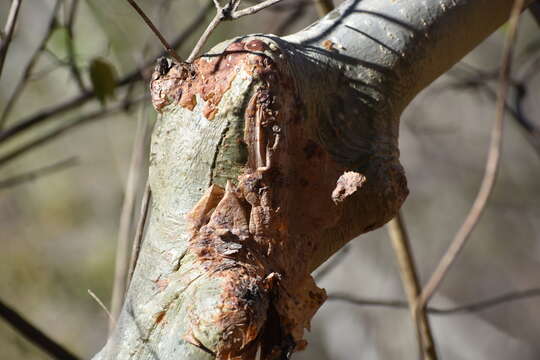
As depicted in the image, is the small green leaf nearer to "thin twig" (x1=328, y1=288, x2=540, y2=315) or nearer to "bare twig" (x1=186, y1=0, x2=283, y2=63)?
"thin twig" (x1=328, y1=288, x2=540, y2=315)

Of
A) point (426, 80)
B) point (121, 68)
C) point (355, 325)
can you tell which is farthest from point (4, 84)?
point (426, 80)

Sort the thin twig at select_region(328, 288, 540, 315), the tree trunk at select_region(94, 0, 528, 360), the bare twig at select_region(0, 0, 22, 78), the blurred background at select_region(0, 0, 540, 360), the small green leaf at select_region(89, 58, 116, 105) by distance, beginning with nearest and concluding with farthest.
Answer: the tree trunk at select_region(94, 0, 528, 360) < the bare twig at select_region(0, 0, 22, 78) < the thin twig at select_region(328, 288, 540, 315) < the small green leaf at select_region(89, 58, 116, 105) < the blurred background at select_region(0, 0, 540, 360)

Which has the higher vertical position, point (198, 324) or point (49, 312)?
point (198, 324)

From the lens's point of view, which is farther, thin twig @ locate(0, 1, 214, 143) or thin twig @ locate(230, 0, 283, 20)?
thin twig @ locate(0, 1, 214, 143)

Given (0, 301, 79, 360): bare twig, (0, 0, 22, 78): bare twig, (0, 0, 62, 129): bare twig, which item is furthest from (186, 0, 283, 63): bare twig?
(0, 0, 62, 129): bare twig

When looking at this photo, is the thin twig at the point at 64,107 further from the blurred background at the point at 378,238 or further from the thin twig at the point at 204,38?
the blurred background at the point at 378,238

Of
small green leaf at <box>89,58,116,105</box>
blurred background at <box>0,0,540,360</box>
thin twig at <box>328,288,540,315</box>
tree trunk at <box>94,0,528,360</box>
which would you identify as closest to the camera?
tree trunk at <box>94,0,528,360</box>

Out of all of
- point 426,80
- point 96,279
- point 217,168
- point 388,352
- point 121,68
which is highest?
point 121,68

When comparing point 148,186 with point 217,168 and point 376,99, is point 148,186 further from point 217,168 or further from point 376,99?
point 376,99
